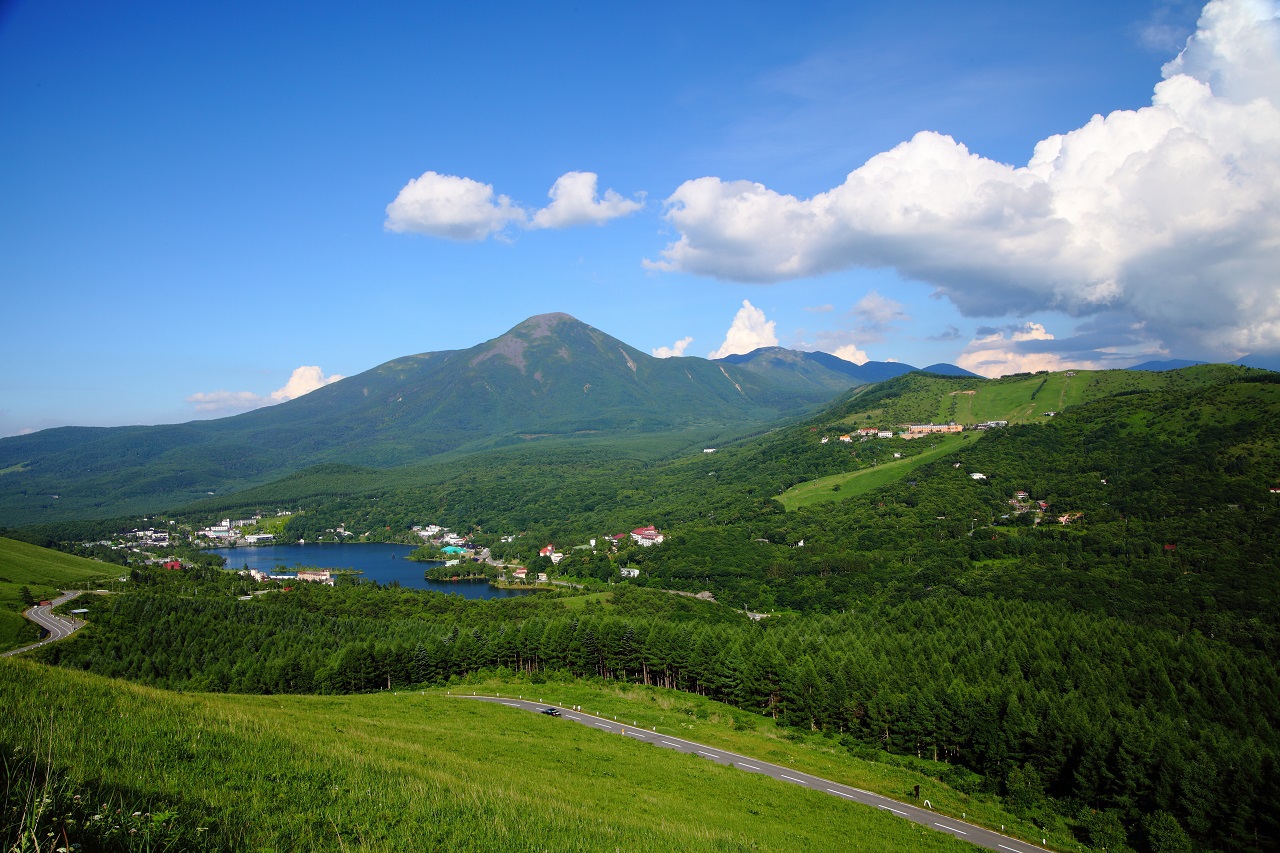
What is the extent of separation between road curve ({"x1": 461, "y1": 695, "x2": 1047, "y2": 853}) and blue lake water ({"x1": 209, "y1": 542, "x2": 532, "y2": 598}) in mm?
58287

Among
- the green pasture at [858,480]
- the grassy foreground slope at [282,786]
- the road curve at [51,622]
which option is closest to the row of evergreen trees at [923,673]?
the road curve at [51,622]

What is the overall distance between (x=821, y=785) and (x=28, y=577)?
86.7m

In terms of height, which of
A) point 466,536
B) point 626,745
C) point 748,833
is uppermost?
point 748,833

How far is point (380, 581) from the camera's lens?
99.7m

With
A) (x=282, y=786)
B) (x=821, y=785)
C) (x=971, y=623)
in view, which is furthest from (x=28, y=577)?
(x=971, y=623)

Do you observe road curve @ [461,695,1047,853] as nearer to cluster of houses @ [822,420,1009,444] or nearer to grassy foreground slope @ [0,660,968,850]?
grassy foreground slope @ [0,660,968,850]

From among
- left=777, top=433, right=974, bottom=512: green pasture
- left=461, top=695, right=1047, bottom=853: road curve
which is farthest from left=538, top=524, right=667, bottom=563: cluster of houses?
left=461, top=695, right=1047, bottom=853: road curve

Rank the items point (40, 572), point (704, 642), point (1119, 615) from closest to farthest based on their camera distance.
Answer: point (704, 642), point (1119, 615), point (40, 572)

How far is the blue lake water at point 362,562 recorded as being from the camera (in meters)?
96.7

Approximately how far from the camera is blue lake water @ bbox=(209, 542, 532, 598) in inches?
3807

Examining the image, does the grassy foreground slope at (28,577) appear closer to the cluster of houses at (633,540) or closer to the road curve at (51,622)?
the road curve at (51,622)

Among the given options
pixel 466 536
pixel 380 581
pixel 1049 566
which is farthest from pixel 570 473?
pixel 1049 566

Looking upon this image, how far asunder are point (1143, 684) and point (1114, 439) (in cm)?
7648

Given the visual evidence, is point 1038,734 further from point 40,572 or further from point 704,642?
point 40,572
